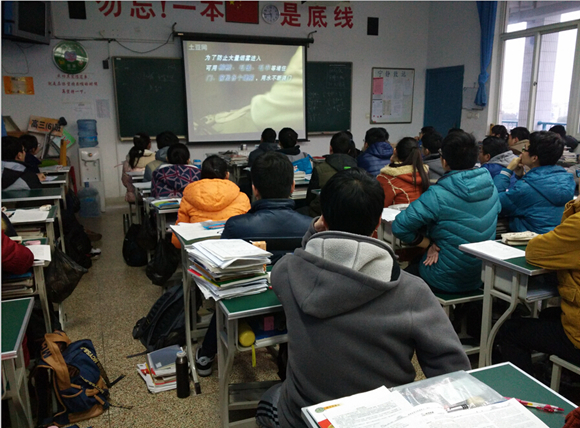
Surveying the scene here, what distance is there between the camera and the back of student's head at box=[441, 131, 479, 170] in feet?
7.50

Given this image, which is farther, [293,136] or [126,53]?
[126,53]

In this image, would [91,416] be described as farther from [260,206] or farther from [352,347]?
[352,347]

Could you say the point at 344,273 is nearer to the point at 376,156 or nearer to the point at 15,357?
the point at 15,357

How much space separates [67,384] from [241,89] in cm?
582

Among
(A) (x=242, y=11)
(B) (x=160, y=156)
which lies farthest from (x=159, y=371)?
(A) (x=242, y=11)

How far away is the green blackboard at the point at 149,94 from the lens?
6.55 meters

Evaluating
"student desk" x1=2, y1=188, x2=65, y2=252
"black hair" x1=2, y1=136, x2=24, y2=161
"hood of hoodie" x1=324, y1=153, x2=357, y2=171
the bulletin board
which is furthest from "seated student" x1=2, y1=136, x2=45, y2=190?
the bulletin board

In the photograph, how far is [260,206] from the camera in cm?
202

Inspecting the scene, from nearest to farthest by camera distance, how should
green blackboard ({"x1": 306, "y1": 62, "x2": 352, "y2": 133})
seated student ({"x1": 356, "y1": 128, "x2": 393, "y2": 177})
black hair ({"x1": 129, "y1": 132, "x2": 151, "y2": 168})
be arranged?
1. seated student ({"x1": 356, "y1": 128, "x2": 393, "y2": 177})
2. black hair ({"x1": 129, "y1": 132, "x2": 151, "y2": 168})
3. green blackboard ({"x1": 306, "y1": 62, "x2": 352, "y2": 133})

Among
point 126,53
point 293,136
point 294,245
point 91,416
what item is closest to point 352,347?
point 294,245

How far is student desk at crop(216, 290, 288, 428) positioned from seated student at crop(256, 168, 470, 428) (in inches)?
12.7

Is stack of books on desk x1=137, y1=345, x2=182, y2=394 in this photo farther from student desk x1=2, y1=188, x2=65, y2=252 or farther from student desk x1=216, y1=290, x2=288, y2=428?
student desk x1=2, y1=188, x2=65, y2=252

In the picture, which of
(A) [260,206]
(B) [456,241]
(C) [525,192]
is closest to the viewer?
(A) [260,206]

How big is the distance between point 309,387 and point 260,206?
964 mm
